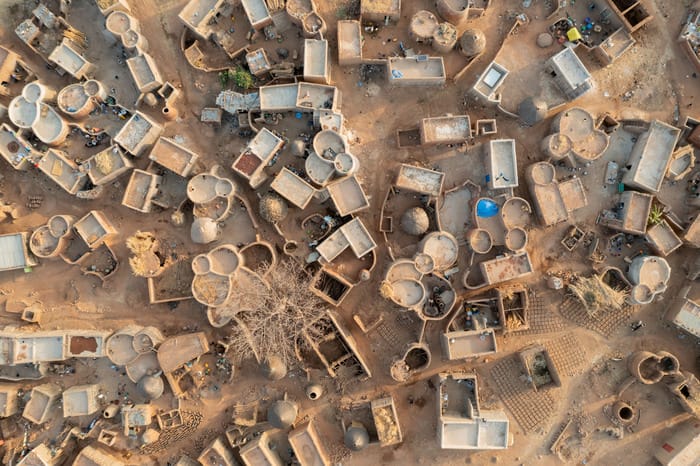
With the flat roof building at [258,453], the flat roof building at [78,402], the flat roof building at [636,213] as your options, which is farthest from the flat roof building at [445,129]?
the flat roof building at [78,402]

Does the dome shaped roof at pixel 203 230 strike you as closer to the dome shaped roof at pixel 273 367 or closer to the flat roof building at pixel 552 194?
the dome shaped roof at pixel 273 367

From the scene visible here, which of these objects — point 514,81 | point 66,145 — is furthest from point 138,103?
point 514,81

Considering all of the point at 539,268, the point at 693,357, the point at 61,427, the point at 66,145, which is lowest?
the point at 61,427

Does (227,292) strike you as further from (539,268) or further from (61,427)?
(539,268)

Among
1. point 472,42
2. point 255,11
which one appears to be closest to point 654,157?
point 472,42

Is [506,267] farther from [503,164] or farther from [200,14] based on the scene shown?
[200,14]

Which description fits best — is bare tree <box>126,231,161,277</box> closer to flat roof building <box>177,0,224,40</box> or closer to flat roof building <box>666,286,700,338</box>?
flat roof building <box>177,0,224,40</box>
